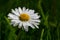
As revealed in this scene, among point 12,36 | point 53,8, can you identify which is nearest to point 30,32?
point 12,36

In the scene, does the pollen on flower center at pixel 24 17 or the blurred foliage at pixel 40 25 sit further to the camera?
the blurred foliage at pixel 40 25

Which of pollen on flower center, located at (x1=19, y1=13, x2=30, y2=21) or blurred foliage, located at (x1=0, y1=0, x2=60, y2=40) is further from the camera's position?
blurred foliage, located at (x1=0, y1=0, x2=60, y2=40)

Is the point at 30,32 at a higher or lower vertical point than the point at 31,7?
lower

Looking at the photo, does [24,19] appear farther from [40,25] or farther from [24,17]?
[40,25]

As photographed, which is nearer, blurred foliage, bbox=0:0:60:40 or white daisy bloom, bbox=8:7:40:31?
white daisy bloom, bbox=8:7:40:31

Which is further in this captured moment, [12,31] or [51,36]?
[51,36]

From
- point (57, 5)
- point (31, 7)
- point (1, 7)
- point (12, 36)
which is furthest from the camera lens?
point (57, 5)

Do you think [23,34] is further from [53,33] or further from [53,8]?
[53,8]

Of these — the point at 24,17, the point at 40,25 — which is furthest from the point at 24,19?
the point at 40,25
